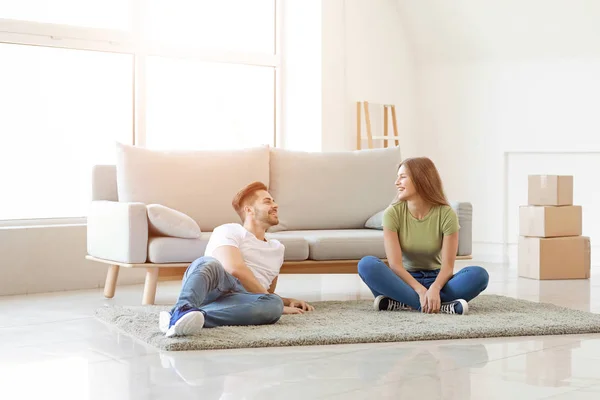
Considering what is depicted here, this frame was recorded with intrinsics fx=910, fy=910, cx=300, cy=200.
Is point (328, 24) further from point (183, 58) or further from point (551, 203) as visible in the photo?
point (551, 203)

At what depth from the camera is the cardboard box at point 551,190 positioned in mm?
5910

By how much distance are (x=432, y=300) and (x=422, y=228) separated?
33 centimetres

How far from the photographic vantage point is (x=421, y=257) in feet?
13.6

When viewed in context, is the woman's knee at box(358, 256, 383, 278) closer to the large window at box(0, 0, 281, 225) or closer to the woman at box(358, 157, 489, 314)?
the woman at box(358, 157, 489, 314)

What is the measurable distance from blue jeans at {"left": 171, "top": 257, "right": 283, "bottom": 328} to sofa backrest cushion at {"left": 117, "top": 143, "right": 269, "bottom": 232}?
126 centimetres

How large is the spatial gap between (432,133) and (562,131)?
44.8 inches

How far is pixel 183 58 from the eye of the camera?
21.1ft

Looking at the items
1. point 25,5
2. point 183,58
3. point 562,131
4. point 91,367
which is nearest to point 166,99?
point 183,58

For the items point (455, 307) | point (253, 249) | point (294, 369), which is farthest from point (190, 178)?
point (294, 369)

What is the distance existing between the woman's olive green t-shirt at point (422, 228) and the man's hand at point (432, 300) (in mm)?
196

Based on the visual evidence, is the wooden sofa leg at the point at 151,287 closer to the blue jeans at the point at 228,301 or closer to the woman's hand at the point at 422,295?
the blue jeans at the point at 228,301

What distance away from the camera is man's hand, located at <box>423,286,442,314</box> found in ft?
13.0

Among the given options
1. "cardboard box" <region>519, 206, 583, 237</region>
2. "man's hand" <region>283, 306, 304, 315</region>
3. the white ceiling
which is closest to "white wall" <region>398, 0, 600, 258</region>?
the white ceiling

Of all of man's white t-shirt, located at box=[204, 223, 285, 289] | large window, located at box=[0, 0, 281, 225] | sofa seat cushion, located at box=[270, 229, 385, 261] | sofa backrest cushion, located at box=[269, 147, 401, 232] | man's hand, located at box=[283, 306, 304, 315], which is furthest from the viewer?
large window, located at box=[0, 0, 281, 225]
